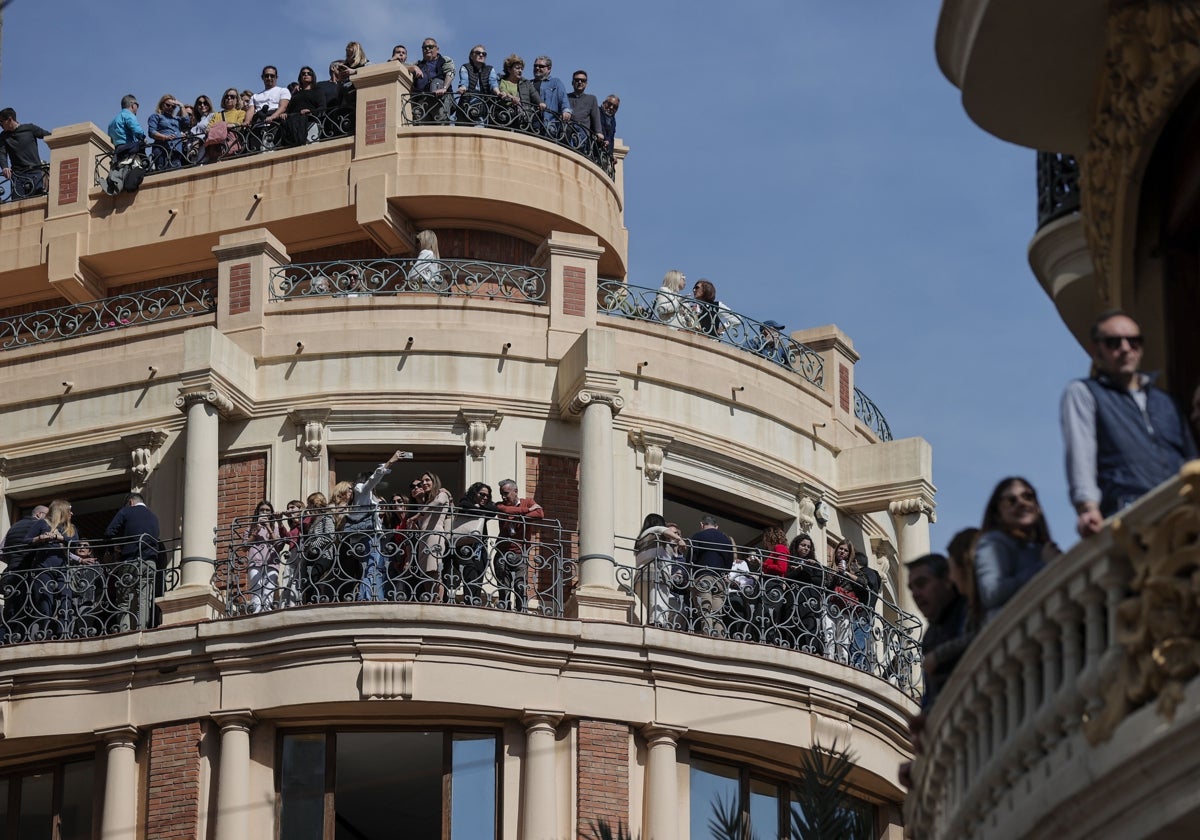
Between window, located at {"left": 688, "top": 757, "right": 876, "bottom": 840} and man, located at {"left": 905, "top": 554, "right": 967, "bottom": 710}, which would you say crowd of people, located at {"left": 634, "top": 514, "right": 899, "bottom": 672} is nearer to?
window, located at {"left": 688, "top": 757, "right": 876, "bottom": 840}

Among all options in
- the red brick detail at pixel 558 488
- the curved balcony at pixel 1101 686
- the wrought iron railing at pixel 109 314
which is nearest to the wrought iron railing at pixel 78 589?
the wrought iron railing at pixel 109 314

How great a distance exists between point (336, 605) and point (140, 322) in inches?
210

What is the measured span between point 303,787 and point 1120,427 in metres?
15.9

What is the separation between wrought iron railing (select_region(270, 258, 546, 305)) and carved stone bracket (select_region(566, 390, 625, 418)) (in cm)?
151

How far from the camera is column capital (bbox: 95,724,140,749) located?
26.6 meters

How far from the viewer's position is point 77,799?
2712 cm

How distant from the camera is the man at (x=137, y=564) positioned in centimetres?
2717

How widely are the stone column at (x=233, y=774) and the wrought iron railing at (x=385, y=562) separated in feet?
3.48

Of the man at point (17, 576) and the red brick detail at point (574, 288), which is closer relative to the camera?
the man at point (17, 576)

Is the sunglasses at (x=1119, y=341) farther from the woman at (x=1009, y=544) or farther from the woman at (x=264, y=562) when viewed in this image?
the woman at (x=264, y=562)

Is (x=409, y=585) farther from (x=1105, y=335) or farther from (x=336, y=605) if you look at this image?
(x=1105, y=335)

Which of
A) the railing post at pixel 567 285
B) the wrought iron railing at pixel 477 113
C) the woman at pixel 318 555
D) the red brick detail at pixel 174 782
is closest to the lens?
the red brick detail at pixel 174 782

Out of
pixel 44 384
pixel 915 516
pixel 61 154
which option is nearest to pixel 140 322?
pixel 44 384

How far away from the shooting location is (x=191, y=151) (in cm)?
3219
